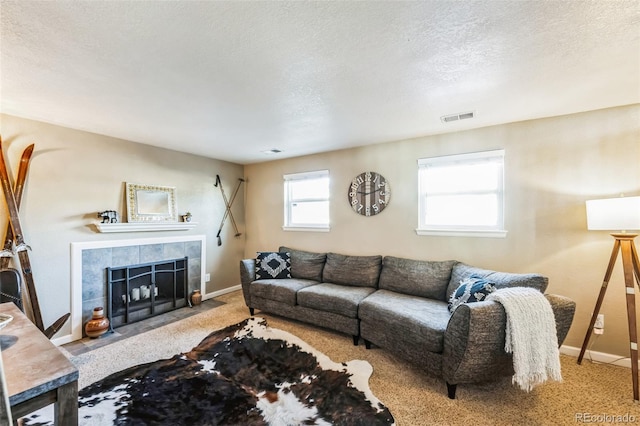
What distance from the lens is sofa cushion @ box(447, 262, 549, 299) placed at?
2.19m

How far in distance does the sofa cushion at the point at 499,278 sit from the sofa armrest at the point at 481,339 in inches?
8.6

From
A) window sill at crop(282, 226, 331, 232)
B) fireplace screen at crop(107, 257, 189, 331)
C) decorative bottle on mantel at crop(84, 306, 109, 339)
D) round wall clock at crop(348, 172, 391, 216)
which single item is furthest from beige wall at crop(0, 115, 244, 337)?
round wall clock at crop(348, 172, 391, 216)

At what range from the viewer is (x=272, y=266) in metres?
3.92

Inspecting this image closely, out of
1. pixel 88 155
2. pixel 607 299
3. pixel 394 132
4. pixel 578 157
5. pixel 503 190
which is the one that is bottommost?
pixel 607 299

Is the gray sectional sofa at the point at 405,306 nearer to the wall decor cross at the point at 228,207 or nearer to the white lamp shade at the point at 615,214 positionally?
the white lamp shade at the point at 615,214

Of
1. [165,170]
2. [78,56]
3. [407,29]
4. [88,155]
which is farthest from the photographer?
[165,170]

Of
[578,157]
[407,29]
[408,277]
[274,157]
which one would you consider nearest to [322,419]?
[408,277]

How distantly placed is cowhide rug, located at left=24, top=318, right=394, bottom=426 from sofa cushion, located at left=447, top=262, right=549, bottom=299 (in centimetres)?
126

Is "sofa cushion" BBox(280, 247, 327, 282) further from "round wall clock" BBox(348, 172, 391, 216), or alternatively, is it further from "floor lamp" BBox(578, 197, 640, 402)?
"floor lamp" BBox(578, 197, 640, 402)

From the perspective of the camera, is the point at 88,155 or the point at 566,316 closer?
the point at 566,316

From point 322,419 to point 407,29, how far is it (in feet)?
7.98

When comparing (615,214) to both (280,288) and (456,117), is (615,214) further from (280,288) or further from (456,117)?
(280,288)

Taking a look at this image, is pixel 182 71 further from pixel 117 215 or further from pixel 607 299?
pixel 607 299

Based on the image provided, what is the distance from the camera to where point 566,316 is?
1.95m
